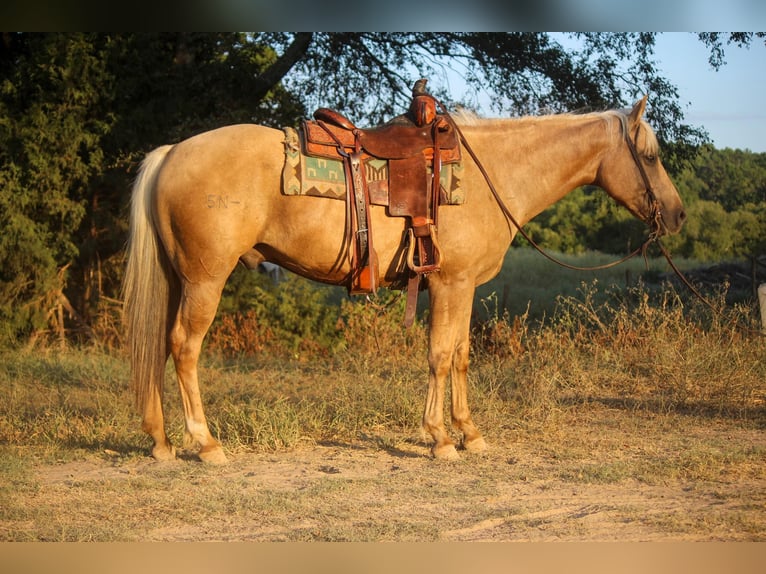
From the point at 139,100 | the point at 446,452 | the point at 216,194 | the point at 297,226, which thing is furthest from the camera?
the point at 139,100

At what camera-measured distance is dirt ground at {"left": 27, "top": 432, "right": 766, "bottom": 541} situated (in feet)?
13.7

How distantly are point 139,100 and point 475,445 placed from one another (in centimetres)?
616

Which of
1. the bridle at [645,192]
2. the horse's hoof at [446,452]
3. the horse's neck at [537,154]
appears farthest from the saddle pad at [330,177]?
the horse's hoof at [446,452]

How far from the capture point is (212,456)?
5434 millimetres

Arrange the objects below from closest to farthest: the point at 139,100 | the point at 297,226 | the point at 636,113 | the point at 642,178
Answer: the point at 297,226
the point at 636,113
the point at 642,178
the point at 139,100

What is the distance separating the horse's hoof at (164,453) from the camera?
555 cm

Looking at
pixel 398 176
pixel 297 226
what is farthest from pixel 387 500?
pixel 398 176

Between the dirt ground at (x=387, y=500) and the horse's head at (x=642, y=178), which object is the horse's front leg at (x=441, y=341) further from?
the horse's head at (x=642, y=178)

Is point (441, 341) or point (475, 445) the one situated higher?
point (441, 341)

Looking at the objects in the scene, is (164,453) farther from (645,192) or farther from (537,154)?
(645,192)

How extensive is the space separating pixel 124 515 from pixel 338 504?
3.73ft

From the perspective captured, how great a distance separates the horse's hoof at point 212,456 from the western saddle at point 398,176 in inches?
53.5

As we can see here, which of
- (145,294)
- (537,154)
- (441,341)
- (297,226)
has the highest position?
(537,154)

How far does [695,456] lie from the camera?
→ 5.39m
